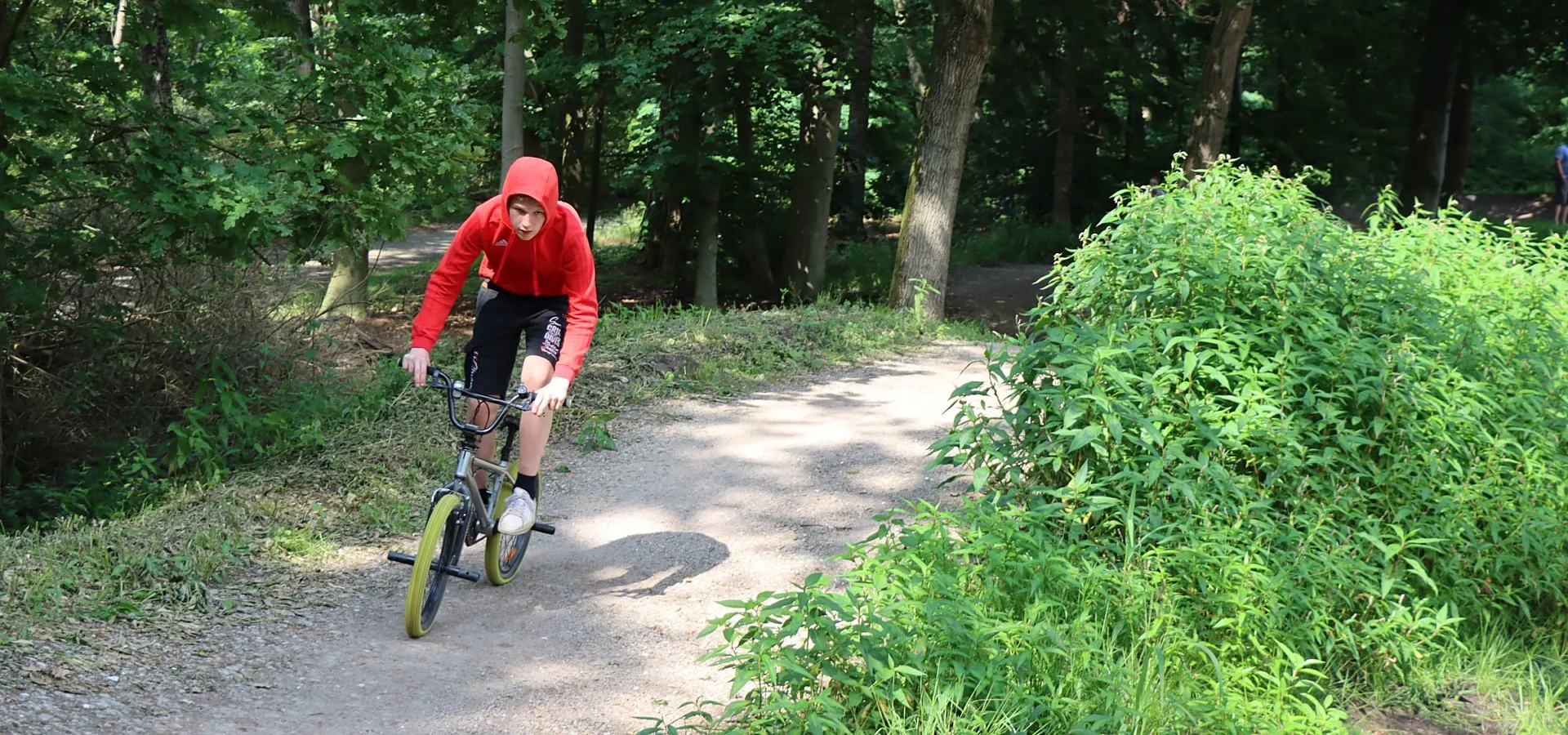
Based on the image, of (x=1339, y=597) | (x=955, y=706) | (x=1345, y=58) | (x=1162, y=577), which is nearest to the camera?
(x=955, y=706)

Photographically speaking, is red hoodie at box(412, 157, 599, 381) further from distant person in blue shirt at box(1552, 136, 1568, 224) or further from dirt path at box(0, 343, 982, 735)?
distant person in blue shirt at box(1552, 136, 1568, 224)

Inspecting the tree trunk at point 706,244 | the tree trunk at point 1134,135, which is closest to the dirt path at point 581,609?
the tree trunk at point 706,244

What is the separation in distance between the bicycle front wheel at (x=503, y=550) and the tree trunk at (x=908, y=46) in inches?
410

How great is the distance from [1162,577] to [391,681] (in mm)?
2766

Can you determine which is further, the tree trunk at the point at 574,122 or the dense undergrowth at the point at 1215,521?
the tree trunk at the point at 574,122

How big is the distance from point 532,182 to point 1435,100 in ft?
70.0

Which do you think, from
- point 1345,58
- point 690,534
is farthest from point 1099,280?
point 1345,58

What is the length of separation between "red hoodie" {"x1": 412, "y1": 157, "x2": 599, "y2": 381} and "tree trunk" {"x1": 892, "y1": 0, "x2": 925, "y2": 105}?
34.3 feet

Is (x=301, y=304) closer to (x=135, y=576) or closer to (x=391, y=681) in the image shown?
(x=135, y=576)

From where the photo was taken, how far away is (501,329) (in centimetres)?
542

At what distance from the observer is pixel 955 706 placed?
11.9 ft

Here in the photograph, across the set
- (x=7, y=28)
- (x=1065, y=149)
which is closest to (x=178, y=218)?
(x=7, y=28)

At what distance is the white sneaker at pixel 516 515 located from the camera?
5.30 m

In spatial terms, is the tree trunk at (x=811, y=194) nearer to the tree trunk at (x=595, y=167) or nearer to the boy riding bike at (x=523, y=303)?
the tree trunk at (x=595, y=167)
